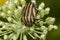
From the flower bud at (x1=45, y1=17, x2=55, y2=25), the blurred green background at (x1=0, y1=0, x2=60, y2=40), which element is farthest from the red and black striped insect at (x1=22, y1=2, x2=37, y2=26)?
the blurred green background at (x1=0, y1=0, x2=60, y2=40)

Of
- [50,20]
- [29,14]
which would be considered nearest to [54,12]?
[50,20]

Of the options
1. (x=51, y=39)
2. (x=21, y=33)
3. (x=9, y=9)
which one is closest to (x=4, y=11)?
(x=9, y=9)

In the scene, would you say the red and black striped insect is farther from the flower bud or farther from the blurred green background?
the blurred green background

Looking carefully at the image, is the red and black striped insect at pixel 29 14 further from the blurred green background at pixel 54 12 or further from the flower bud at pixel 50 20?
the blurred green background at pixel 54 12

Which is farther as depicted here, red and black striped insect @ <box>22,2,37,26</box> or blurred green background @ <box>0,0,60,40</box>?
blurred green background @ <box>0,0,60,40</box>

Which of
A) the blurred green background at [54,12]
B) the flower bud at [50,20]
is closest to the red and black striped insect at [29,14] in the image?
the flower bud at [50,20]

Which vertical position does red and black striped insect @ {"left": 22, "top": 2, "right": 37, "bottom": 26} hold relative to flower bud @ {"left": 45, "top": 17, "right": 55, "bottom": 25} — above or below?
above

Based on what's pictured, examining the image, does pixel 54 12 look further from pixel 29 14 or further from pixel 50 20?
pixel 29 14

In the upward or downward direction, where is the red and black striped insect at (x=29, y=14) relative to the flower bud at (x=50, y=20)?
upward
